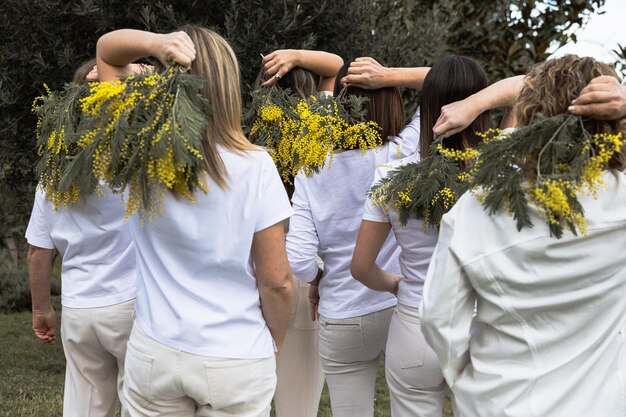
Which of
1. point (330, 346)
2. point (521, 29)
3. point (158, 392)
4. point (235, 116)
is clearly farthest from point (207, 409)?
point (521, 29)

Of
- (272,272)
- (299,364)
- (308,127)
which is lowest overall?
(299,364)

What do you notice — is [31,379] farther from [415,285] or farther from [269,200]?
[269,200]

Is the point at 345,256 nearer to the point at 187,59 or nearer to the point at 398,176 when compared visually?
the point at 398,176

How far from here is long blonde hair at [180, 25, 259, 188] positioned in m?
3.51

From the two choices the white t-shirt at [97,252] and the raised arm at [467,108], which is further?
the white t-shirt at [97,252]

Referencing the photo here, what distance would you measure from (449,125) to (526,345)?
1.23 metres

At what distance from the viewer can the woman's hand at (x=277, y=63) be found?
4.90 meters

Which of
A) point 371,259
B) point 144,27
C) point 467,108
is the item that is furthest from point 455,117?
point 144,27

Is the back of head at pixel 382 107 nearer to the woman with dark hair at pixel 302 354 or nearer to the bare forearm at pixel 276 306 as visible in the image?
the woman with dark hair at pixel 302 354

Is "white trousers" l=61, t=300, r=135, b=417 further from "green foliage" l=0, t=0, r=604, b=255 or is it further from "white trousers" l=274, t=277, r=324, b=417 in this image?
"green foliage" l=0, t=0, r=604, b=255

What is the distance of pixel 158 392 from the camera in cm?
351

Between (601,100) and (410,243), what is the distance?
1.49 m

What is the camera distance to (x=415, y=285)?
440cm

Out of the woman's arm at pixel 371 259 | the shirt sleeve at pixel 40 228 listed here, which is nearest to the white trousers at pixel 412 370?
the woman's arm at pixel 371 259
